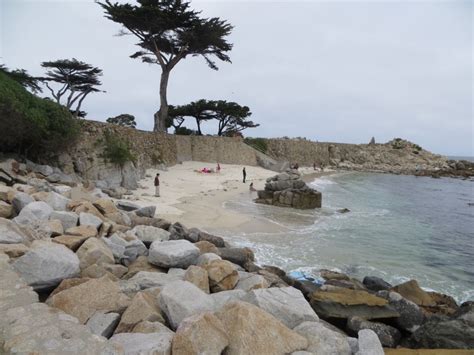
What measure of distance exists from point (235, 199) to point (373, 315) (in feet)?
45.5

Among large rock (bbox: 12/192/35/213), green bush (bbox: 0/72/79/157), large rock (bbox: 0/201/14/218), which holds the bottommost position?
large rock (bbox: 0/201/14/218)

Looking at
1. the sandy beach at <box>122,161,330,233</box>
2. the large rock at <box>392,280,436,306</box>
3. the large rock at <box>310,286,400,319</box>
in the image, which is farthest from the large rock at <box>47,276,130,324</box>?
the sandy beach at <box>122,161,330,233</box>

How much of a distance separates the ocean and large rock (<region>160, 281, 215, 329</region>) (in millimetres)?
4658

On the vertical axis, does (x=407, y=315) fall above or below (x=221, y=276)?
below

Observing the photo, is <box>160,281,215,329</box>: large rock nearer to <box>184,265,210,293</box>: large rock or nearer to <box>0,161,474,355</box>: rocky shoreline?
<box>0,161,474,355</box>: rocky shoreline

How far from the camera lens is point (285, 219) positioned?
14.8m

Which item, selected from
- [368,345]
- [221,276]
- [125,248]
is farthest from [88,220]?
[368,345]

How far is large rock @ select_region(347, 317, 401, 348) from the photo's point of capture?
4859mm

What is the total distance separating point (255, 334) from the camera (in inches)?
129

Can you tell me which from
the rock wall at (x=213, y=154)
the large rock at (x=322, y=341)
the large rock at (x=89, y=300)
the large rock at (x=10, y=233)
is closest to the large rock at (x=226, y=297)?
the large rock at (x=322, y=341)

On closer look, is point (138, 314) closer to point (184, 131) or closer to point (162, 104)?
point (162, 104)

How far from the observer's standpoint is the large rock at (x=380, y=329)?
4.86 m

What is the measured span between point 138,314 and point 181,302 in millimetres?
470

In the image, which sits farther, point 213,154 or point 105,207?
point 213,154
